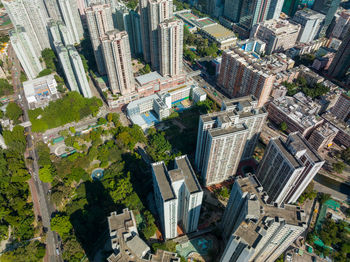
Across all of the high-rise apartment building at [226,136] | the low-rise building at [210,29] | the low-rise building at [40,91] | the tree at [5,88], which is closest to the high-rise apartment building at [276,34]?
the low-rise building at [210,29]

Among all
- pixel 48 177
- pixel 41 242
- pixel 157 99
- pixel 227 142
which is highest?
pixel 227 142

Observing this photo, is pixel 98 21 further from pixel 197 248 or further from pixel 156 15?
pixel 197 248

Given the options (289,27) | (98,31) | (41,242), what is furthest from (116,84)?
(289,27)

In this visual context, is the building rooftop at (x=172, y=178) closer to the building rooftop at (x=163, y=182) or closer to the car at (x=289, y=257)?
the building rooftop at (x=163, y=182)

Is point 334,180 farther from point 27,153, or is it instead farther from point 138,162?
point 27,153

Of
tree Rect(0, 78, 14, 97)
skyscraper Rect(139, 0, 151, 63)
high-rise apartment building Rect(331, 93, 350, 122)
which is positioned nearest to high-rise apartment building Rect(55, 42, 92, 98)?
tree Rect(0, 78, 14, 97)

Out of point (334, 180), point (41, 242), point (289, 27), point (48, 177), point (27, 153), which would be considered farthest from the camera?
point (289, 27)
